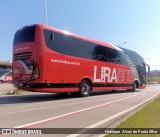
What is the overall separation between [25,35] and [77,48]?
144 inches

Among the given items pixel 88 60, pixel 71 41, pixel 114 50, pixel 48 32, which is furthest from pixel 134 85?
pixel 48 32

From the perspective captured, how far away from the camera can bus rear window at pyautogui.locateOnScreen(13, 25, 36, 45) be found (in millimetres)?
15727

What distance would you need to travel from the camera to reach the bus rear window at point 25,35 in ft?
51.6

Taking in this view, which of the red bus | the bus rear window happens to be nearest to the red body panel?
the red bus

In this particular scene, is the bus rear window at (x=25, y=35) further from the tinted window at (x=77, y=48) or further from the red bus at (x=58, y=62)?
the tinted window at (x=77, y=48)

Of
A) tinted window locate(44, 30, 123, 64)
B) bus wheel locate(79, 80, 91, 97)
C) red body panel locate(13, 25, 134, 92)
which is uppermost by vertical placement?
tinted window locate(44, 30, 123, 64)

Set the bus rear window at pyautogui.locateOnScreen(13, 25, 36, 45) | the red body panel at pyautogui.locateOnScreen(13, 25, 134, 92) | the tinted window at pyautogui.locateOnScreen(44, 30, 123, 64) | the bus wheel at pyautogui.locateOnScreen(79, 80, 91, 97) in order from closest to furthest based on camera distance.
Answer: the red body panel at pyautogui.locateOnScreen(13, 25, 134, 92) < the bus rear window at pyautogui.locateOnScreen(13, 25, 36, 45) < the tinted window at pyautogui.locateOnScreen(44, 30, 123, 64) < the bus wheel at pyautogui.locateOnScreen(79, 80, 91, 97)

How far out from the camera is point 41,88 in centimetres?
1525

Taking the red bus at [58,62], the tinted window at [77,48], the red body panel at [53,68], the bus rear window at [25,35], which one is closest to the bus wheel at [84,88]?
Answer: the red bus at [58,62]

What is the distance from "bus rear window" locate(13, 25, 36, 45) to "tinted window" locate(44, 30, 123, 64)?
702 millimetres

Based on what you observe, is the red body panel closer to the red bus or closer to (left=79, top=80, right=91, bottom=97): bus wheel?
the red bus

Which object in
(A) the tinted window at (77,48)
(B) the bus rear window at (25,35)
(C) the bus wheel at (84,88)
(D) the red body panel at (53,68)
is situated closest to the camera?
(D) the red body panel at (53,68)

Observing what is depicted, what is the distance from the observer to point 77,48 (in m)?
18.4

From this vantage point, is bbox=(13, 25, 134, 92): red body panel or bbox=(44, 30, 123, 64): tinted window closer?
bbox=(13, 25, 134, 92): red body panel
